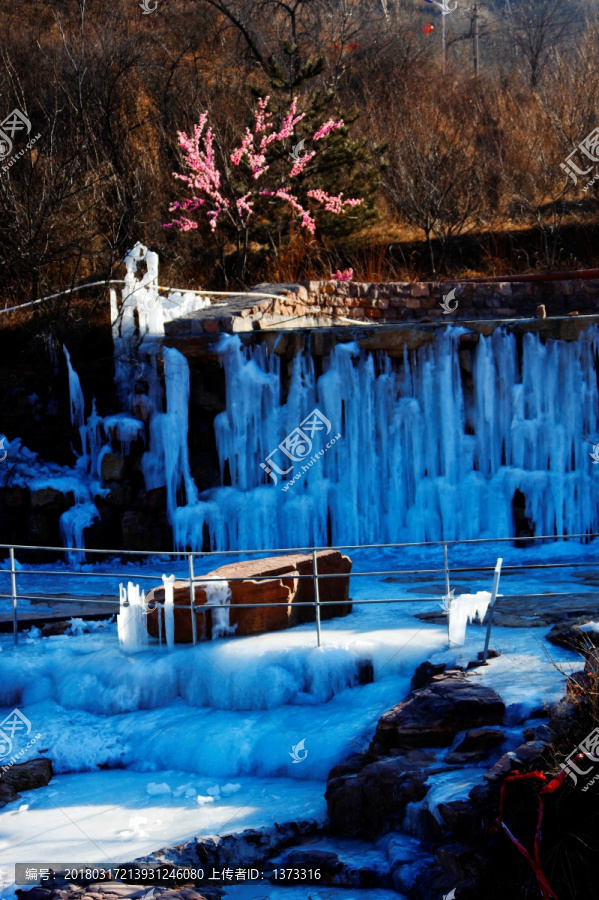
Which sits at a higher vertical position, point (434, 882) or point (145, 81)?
point (145, 81)

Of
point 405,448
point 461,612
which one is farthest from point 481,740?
point 405,448

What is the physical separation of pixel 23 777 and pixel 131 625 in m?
1.91

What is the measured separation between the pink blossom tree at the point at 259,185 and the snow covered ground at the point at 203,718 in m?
11.4

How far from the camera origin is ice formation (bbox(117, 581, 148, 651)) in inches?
342

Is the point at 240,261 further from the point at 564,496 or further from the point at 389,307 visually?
the point at 564,496

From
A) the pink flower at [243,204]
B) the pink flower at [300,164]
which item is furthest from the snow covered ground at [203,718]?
the pink flower at [300,164]

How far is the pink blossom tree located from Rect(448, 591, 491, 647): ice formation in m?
11.6

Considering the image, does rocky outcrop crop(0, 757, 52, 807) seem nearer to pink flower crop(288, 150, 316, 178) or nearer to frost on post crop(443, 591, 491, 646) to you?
frost on post crop(443, 591, 491, 646)

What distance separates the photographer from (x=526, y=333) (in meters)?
13.4

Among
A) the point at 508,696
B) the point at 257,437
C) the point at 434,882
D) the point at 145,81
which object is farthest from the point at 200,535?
the point at 145,81

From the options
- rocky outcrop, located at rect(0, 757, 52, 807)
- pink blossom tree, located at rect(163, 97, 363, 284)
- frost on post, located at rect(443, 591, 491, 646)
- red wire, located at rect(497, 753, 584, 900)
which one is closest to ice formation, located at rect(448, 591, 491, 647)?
frost on post, located at rect(443, 591, 491, 646)

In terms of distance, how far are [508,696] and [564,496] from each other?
23.7 ft

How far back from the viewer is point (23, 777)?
7051 millimetres

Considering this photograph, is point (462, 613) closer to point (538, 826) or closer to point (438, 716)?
point (438, 716)
